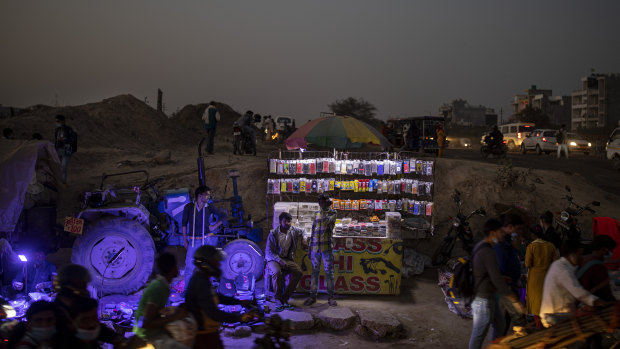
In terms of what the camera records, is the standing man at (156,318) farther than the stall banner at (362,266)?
No

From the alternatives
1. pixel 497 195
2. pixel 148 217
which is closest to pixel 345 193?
pixel 497 195

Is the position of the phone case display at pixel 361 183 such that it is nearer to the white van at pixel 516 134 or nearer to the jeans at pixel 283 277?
the jeans at pixel 283 277

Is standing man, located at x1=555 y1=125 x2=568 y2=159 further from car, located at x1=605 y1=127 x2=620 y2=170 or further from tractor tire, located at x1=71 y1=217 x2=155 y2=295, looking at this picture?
tractor tire, located at x1=71 y1=217 x2=155 y2=295

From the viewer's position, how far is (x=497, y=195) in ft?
44.1

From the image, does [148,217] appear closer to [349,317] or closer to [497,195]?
[349,317]

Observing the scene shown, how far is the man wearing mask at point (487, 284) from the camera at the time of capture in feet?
15.3

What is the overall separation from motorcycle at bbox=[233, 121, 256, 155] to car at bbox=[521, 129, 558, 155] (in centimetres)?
1555

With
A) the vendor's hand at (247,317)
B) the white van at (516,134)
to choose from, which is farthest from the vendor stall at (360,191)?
the white van at (516,134)

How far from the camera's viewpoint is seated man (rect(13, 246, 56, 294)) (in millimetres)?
6930

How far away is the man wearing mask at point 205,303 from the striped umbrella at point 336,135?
7340 millimetres

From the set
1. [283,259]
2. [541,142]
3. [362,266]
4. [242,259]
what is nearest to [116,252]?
[242,259]

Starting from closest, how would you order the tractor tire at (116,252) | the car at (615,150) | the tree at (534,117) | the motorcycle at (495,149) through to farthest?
1. the tractor tire at (116,252)
2. the car at (615,150)
3. the motorcycle at (495,149)
4. the tree at (534,117)

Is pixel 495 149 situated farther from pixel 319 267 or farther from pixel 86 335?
pixel 86 335

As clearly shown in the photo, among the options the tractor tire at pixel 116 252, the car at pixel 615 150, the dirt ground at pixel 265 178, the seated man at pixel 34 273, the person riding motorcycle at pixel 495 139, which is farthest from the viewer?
the person riding motorcycle at pixel 495 139
